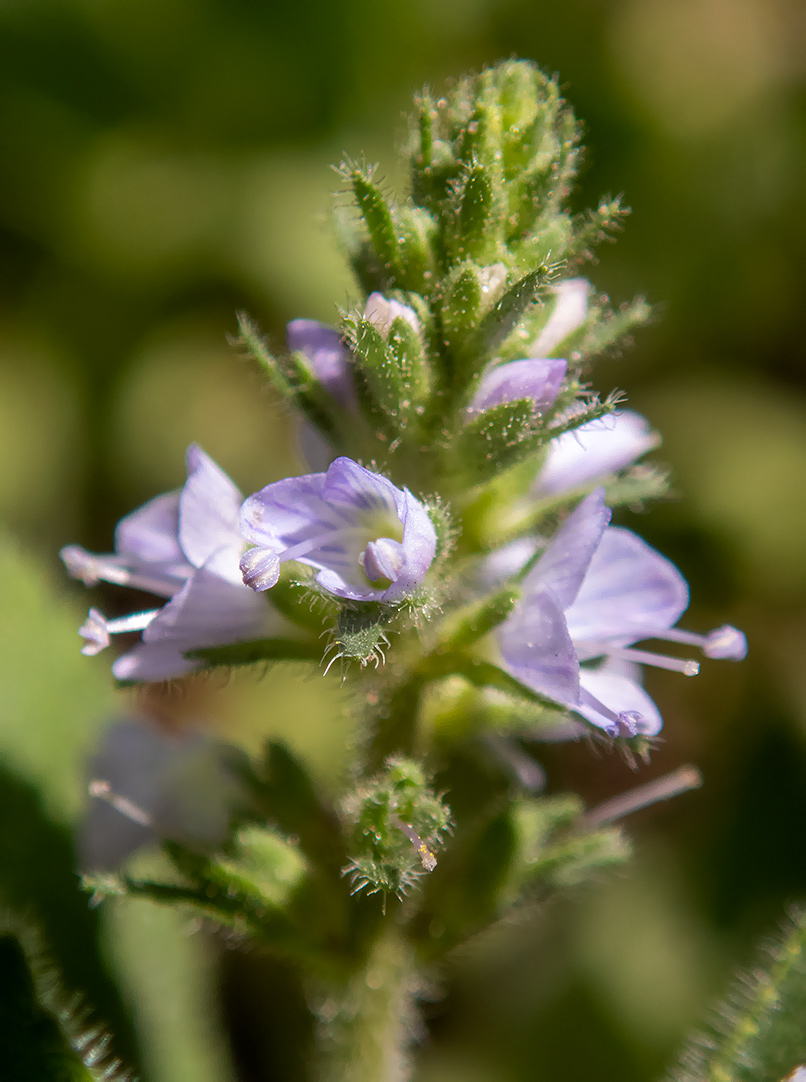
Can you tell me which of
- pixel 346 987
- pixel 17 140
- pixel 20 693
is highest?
pixel 17 140

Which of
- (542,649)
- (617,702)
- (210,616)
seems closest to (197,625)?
(210,616)

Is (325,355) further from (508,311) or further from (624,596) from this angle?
(624,596)

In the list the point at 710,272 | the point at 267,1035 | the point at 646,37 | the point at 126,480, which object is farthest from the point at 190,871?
the point at 646,37

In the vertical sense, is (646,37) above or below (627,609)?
above

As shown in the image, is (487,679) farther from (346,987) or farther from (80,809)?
(80,809)

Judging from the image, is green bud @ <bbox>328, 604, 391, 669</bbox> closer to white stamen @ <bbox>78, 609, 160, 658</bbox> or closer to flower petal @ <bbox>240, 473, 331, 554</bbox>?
Answer: flower petal @ <bbox>240, 473, 331, 554</bbox>
